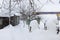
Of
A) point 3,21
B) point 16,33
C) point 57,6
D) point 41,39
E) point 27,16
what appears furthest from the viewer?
point 3,21

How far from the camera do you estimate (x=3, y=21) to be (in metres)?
2.16

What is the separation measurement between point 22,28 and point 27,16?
0.21m

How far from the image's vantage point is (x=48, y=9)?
6.15ft

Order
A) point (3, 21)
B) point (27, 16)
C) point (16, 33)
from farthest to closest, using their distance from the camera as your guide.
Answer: point (3, 21) < point (27, 16) < point (16, 33)

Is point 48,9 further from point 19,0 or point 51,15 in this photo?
point 19,0

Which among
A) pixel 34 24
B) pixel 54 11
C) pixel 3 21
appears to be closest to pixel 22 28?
pixel 34 24

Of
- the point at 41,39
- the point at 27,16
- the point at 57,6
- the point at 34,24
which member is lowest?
the point at 41,39

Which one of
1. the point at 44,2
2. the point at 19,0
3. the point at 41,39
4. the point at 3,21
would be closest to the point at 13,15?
the point at 3,21

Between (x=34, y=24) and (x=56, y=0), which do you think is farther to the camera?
(x=34, y=24)

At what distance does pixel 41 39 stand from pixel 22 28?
1.50 feet

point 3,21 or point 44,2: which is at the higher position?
point 44,2

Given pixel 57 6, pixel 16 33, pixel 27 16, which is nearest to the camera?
pixel 16 33

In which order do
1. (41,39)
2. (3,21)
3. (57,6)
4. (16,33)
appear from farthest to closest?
(3,21) < (57,6) < (16,33) < (41,39)

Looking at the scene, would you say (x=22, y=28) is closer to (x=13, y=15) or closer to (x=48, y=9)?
(x=13, y=15)
